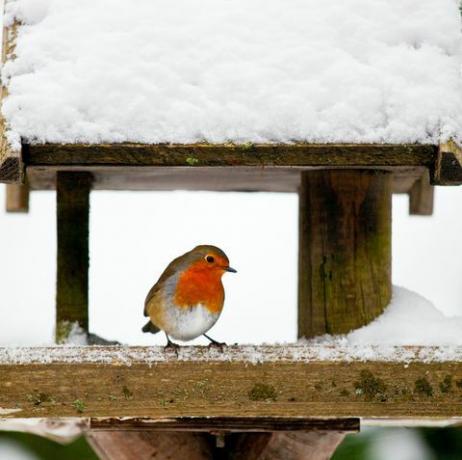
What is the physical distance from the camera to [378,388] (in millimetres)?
2889

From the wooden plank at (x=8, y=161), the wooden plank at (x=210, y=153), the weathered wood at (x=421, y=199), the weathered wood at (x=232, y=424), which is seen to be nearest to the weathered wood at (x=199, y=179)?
the weathered wood at (x=421, y=199)

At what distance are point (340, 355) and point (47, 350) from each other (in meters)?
0.75

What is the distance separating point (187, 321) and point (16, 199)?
136 centimetres

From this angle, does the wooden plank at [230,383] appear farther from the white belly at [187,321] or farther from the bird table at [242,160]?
the white belly at [187,321]

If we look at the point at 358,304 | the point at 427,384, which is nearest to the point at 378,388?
the point at 427,384

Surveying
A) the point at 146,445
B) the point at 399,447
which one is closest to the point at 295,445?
the point at 146,445

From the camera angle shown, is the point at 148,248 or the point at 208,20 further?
the point at 148,248

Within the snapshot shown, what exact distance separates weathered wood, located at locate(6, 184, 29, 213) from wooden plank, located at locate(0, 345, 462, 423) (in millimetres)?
1687

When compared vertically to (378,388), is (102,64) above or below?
above

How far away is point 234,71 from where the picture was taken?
10.3ft

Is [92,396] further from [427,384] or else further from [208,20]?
[208,20]

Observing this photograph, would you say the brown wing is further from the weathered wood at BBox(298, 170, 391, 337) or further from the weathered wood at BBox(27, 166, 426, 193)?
the weathered wood at BBox(298, 170, 391, 337)

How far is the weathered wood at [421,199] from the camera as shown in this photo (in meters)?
4.39

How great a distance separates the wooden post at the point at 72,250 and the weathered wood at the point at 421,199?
131 centimetres
